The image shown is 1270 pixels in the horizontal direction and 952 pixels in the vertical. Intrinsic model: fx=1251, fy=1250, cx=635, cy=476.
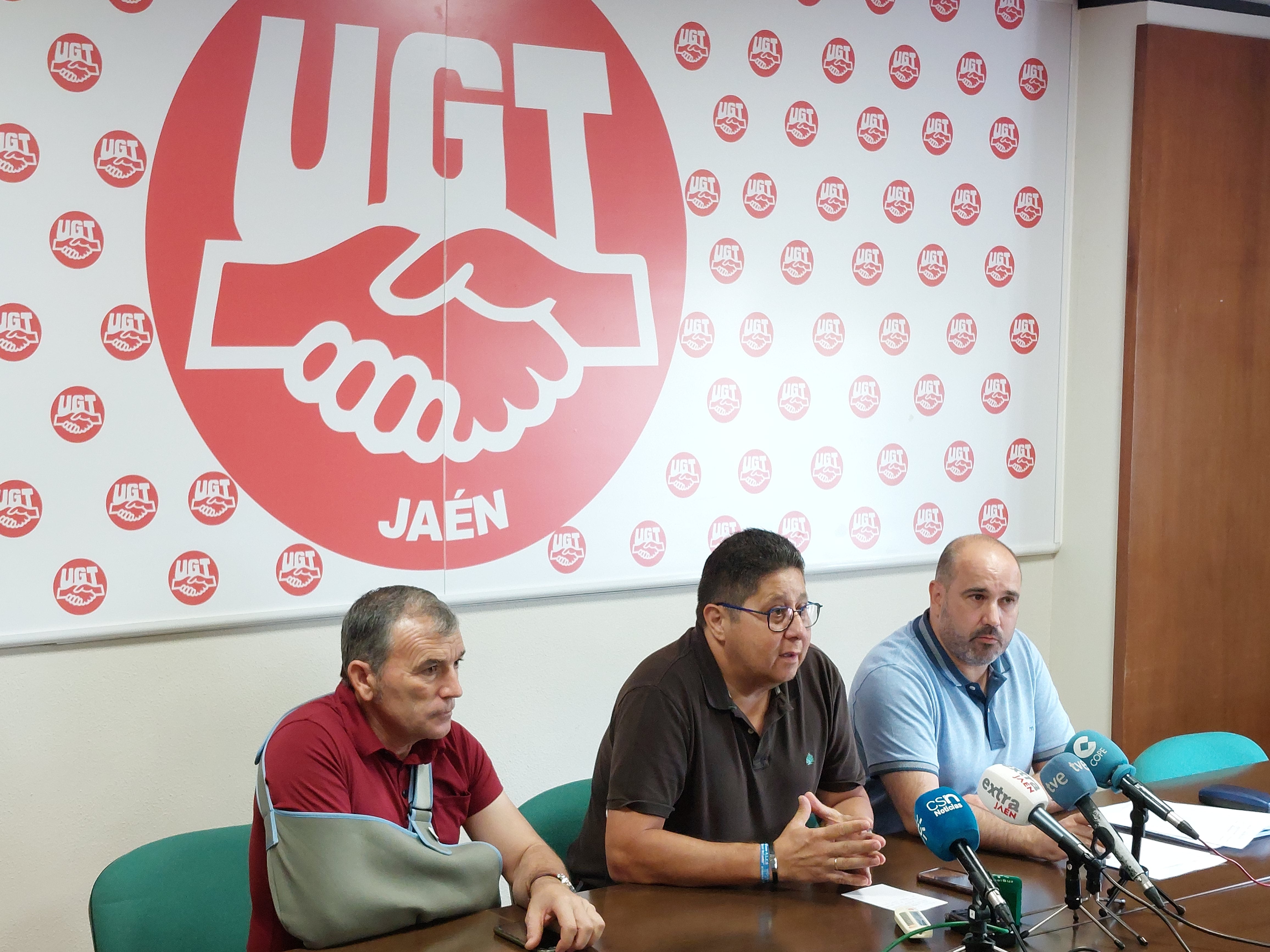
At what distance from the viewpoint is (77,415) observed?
9.29ft

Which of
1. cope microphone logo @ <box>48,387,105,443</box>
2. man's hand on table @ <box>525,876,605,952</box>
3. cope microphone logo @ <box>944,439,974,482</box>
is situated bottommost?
man's hand on table @ <box>525,876,605,952</box>

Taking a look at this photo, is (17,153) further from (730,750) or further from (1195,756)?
(1195,756)

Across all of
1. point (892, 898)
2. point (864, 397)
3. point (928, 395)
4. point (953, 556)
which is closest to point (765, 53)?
point (864, 397)

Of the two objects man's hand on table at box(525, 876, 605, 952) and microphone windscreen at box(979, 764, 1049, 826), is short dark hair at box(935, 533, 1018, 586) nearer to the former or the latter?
microphone windscreen at box(979, 764, 1049, 826)

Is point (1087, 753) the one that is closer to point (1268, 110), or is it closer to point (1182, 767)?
point (1182, 767)

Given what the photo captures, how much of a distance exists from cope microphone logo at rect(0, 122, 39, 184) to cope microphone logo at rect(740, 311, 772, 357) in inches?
76.1

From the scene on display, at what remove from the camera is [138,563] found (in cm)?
291

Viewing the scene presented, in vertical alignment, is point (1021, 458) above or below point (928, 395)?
below

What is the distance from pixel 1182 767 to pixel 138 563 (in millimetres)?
2720

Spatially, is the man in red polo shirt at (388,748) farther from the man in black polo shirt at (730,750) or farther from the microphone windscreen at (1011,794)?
the microphone windscreen at (1011,794)

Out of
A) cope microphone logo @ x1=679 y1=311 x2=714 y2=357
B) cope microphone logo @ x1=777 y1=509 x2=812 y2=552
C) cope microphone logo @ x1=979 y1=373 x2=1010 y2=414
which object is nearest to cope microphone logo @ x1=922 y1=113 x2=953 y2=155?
cope microphone logo @ x1=979 y1=373 x2=1010 y2=414

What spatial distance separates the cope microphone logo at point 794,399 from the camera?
382 centimetres

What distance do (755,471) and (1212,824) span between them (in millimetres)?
1609

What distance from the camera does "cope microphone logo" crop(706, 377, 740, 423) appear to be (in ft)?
12.2
